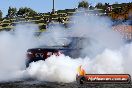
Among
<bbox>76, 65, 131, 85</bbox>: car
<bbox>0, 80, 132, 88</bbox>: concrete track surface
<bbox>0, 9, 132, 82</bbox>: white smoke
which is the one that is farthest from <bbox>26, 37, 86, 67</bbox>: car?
<bbox>76, 65, 131, 85</bbox>: car

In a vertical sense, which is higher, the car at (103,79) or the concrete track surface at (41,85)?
the car at (103,79)

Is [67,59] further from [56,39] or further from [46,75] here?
[56,39]

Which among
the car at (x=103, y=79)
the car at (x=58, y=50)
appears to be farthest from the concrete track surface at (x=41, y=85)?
the car at (x=103, y=79)

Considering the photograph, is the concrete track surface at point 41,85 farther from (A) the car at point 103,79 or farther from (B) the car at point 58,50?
(A) the car at point 103,79

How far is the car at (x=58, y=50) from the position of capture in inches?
575

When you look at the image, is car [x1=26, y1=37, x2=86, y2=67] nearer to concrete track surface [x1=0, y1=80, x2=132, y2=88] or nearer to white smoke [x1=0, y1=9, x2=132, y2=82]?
white smoke [x1=0, y1=9, x2=132, y2=82]

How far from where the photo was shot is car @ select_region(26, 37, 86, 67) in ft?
47.9

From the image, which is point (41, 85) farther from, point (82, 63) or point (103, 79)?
point (103, 79)

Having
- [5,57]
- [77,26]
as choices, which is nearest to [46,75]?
[5,57]

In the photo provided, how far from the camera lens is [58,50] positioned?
14578 mm

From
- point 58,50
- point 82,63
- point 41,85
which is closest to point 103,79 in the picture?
point 41,85

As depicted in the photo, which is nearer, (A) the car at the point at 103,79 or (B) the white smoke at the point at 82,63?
(A) the car at the point at 103,79

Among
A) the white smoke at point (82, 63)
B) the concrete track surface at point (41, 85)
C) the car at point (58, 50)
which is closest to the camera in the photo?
the concrete track surface at point (41, 85)

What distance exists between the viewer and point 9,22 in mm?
53125
